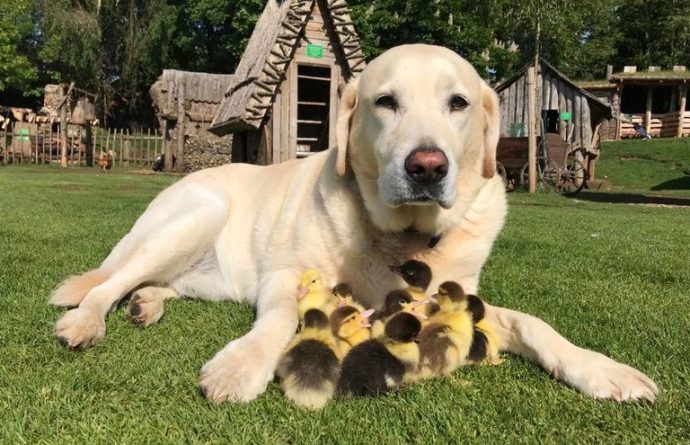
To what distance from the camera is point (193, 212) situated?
3424 millimetres

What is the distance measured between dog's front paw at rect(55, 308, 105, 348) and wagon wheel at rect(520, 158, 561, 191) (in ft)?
47.4

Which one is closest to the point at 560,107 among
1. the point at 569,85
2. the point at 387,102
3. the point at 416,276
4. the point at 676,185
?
the point at 569,85

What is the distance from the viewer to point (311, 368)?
1.87m

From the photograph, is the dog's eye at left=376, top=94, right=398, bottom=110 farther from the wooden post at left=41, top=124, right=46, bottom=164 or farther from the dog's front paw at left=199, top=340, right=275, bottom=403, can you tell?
the wooden post at left=41, top=124, right=46, bottom=164

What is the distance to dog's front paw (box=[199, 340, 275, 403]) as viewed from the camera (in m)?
1.84

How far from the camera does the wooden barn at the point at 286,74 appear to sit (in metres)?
10.4

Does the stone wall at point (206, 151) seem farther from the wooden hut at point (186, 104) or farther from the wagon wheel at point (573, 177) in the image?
the wagon wheel at point (573, 177)

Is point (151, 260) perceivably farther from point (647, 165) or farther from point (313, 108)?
point (647, 165)

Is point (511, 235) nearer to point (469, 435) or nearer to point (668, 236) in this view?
point (668, 236)

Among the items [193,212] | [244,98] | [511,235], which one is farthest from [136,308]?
[244,98]

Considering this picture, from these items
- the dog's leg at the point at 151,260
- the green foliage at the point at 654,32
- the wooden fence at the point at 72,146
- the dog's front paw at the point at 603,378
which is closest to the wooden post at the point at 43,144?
the wooden fence at the point at 72,146

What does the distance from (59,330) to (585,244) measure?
508cm

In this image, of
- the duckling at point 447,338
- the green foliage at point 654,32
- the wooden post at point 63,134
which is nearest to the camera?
the duckling at point 447,338

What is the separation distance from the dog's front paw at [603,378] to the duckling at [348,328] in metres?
0.73
